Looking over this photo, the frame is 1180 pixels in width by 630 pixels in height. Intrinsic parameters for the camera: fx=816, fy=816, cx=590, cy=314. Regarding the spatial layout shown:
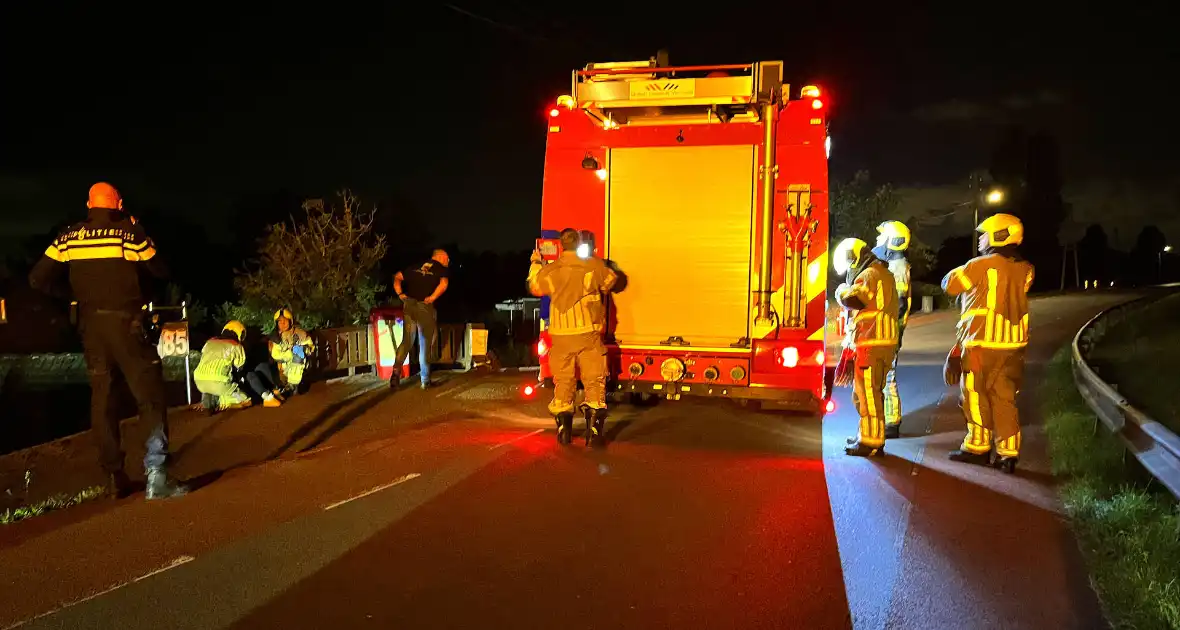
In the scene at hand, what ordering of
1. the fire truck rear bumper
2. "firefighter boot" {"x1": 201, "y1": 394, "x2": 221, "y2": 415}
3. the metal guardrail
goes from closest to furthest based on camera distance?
1. the metal guardrail
2. the fire truck rear bumper
3. "firefighter boot" {"x1": 201, "y1": 394, "x2": 221, "y2": 415}

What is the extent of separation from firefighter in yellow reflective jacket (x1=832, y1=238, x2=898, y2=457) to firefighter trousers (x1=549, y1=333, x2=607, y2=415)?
81.2 inches

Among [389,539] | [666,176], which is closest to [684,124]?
[666,176]

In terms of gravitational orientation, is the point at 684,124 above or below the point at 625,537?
above

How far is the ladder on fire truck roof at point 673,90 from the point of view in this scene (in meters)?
6.80

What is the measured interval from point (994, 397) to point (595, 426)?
3.17 metres

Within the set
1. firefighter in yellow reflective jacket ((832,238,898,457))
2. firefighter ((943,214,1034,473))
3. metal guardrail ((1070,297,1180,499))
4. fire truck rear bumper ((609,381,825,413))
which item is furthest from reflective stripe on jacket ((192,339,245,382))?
metal guardrail ((1070,297,1180,499))

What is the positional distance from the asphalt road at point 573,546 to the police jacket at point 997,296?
3.41ft

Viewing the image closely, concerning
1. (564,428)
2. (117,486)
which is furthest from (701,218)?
(117,486)

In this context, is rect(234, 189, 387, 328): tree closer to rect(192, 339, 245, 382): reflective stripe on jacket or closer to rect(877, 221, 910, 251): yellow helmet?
rect(192, 339, 245, 382): reflective stripe on jacket

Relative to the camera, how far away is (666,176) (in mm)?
7438

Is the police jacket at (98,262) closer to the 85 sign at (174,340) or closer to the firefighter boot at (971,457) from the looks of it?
the 85 sign at (174,340)

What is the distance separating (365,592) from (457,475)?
6.97ft

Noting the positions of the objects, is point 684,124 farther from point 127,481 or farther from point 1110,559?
point 127,481

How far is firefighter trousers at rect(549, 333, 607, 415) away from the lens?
6902mm
